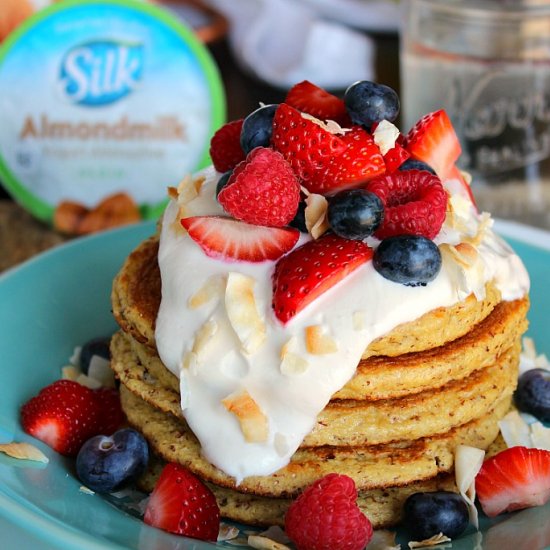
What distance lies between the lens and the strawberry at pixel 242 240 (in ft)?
6.37

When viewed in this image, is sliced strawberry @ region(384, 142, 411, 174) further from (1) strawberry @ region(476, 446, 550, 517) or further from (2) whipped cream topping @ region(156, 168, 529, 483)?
(1) strawberry @ region(476, 446, 550, 517)

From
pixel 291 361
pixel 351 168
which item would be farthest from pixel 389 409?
pixel 351 168

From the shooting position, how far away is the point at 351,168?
1988mm

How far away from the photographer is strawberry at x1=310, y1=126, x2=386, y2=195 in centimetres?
199

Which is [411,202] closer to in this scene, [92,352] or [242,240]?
[242,240]

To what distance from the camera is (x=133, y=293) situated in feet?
7.17

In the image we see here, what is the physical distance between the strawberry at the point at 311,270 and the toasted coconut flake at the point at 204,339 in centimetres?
13

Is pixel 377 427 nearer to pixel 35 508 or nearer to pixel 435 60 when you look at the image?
pixel 35 508

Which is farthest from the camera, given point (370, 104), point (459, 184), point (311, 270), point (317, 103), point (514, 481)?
point (459, 184)

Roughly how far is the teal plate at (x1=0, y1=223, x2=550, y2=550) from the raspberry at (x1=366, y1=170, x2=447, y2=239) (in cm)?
62

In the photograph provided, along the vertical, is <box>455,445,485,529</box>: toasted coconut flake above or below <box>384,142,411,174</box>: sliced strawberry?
below

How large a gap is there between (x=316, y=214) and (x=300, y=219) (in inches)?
1.8

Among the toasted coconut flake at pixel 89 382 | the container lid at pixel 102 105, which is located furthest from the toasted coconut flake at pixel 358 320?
the container lid at pixel 102 105

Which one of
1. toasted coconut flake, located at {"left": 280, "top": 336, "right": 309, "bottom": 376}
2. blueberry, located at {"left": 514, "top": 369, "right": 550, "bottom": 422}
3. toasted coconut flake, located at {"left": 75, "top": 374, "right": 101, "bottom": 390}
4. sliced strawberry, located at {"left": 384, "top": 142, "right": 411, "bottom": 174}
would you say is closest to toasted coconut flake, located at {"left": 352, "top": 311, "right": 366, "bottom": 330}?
toasted coconut flake, located at {"left": 280, "top": 336, "right": 309, "bottom": 376}
